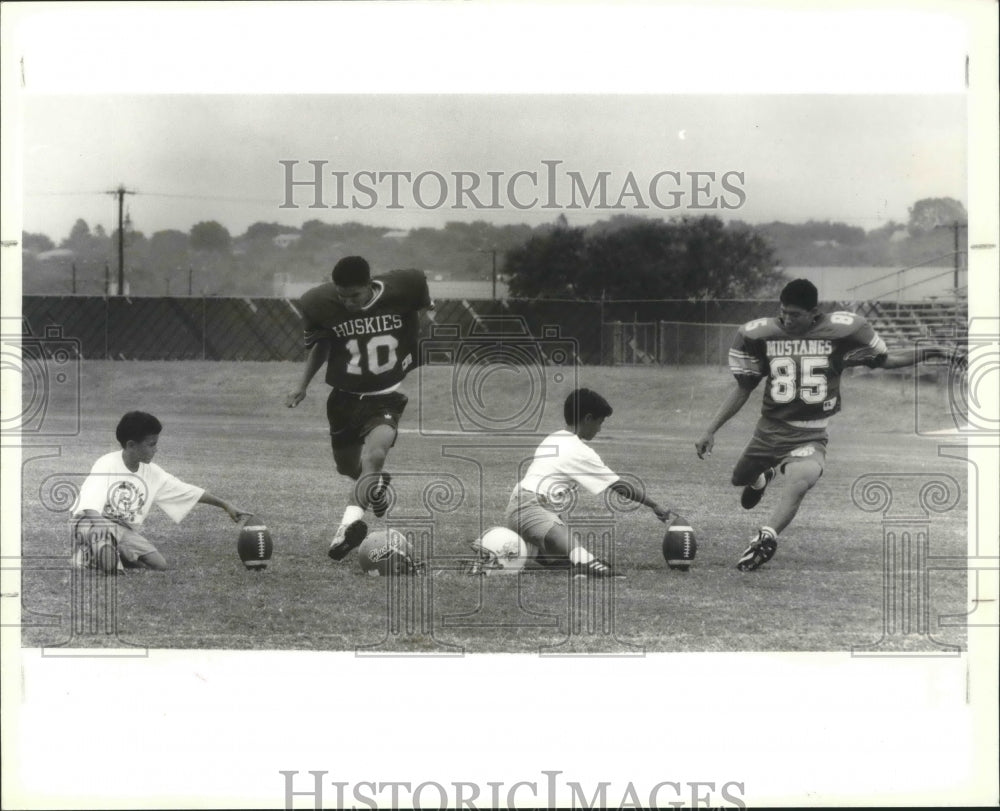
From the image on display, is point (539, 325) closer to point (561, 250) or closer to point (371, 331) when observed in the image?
point (561, 250)

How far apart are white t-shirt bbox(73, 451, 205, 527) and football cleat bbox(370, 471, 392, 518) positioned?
0.77 m

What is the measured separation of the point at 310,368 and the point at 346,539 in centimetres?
78

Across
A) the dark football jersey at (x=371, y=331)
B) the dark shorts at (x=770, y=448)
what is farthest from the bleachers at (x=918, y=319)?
the dark football jersey at (x=371, y=331)

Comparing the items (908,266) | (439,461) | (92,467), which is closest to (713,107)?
(908,266)

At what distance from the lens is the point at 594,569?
556 centimetres

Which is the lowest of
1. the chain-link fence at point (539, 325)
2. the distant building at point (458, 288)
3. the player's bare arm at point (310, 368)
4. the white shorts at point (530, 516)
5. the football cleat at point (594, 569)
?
the football cleat at point (594, 569)

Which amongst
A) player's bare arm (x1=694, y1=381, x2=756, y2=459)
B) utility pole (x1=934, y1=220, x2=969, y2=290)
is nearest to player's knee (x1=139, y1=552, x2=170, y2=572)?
player's bare arm (x1=694, y1=381, x2=756, y2=459)

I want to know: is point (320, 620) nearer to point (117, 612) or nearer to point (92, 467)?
point (117, 612)

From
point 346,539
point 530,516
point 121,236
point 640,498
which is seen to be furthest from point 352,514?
point 121,236

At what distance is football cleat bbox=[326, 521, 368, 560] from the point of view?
5648 millimetres

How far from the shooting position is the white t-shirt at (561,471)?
5.62 m

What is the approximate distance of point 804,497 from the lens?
573 cm

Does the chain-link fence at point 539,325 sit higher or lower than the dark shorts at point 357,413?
higher

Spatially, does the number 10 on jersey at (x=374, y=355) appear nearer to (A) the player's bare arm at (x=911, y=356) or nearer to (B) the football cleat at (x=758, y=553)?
(B) the football cleat at (x=758, y=553)
